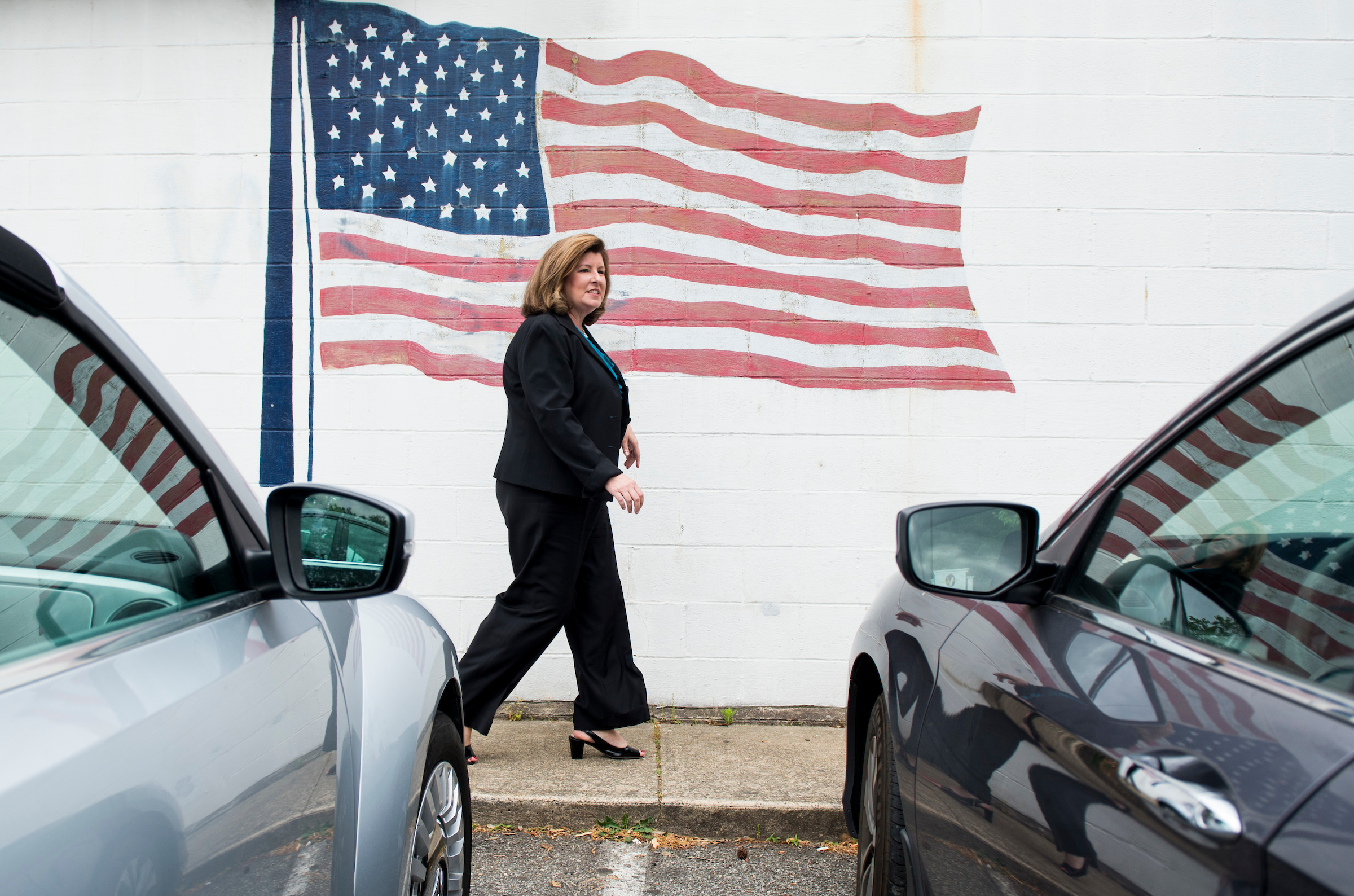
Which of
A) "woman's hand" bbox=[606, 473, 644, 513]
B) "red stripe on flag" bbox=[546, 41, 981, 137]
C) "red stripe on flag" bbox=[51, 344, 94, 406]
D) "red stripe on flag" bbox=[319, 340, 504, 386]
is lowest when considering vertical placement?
"woman's hand" bbox=[606, 473, 644, 513]

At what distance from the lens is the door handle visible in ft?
3.08

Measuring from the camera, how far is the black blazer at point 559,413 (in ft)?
11.3

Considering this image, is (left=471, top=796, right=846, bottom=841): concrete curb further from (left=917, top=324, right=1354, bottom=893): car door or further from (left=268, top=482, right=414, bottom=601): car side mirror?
(left=268, top=482, right=414, bottom=601): car side mirror

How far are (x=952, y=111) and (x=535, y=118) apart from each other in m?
1.82

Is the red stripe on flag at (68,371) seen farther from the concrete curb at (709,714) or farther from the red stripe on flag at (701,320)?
the concrete curb at (709,714)

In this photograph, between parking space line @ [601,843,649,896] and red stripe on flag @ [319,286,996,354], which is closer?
parking space line @ [601,843,649,896]

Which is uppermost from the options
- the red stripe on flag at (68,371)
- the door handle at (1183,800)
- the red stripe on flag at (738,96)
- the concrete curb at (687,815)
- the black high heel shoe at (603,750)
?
the red stripe on flag at (738,96)

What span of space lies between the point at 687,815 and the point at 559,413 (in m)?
1.43

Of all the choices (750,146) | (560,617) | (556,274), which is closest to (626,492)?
(560,617)

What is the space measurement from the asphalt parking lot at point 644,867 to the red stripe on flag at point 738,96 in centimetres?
→ 295

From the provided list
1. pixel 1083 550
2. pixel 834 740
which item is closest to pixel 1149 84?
pixel 834 740


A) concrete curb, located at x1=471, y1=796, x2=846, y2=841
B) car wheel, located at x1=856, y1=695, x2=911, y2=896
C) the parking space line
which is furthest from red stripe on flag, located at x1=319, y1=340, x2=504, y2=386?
car wheel, located at x1=856, y1=695, x2=911, y2=896

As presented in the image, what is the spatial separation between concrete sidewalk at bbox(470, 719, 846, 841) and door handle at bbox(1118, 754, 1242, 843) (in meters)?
2.44

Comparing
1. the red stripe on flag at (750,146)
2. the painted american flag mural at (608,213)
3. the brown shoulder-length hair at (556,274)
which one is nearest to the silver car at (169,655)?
the brown shoulder-length hair at (556,274)
